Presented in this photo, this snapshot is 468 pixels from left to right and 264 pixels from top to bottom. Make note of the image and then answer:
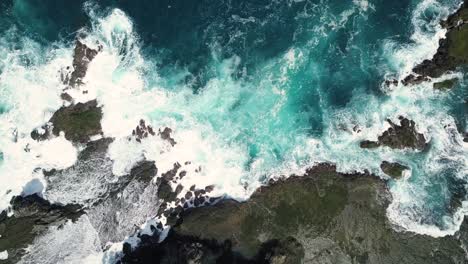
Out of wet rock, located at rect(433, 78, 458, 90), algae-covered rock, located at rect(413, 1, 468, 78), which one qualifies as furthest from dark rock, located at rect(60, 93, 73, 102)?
wet rock, located at rect(433, 78, 458, 90)

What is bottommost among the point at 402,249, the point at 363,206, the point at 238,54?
the point at 402,249

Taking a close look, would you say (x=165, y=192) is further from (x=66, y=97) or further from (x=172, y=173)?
(x=66, y=97)

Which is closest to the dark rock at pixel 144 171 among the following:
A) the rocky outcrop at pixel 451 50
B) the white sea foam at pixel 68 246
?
the white sea foam at pixel 68 246

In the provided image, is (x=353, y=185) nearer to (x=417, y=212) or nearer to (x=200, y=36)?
(x=417, y=212)

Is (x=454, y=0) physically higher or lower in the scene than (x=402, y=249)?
higher

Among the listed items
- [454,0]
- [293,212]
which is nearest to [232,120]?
[293,212]

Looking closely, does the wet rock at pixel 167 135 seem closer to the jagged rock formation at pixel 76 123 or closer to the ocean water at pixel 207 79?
the ocean water at pixel 207 79

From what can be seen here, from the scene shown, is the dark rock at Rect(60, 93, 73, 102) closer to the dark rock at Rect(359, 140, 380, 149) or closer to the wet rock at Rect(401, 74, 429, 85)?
the dark rock at Rect(359, 140, 380, 149)
